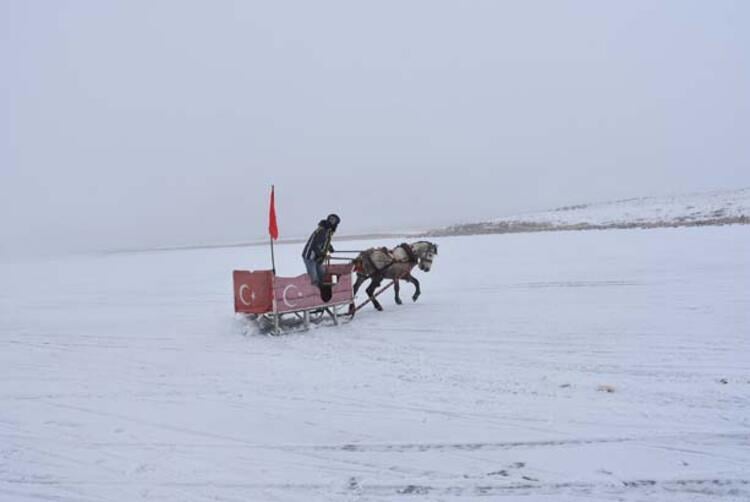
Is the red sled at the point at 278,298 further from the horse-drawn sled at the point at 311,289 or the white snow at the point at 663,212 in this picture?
the white snow at the point at 663,212

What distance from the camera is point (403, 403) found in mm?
6734

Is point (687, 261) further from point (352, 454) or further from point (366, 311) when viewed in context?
point (352, 454)

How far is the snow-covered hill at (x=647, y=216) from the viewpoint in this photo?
125 ft

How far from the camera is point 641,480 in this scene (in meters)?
4.61

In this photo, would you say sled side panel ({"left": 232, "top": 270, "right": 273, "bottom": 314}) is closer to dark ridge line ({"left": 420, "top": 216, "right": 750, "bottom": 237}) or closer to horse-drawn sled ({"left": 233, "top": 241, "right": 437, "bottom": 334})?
horse-drawn sled ({"left": 233, "top": 241, "right": 437, "bottom": 334})

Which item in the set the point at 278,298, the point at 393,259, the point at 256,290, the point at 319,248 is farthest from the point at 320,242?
the point at 393,259

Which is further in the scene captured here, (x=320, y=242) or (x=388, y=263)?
(x=388, y=263)

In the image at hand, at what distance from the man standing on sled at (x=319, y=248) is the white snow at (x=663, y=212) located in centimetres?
3212

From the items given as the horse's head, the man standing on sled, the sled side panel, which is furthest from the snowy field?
the man standing on sled

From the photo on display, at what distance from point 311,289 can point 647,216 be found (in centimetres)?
3841

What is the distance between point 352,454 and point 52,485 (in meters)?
2.46

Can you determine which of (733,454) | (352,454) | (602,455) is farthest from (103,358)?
(733,454)

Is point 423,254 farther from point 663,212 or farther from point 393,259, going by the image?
point 663,212

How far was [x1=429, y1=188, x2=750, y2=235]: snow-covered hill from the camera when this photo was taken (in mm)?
37969
